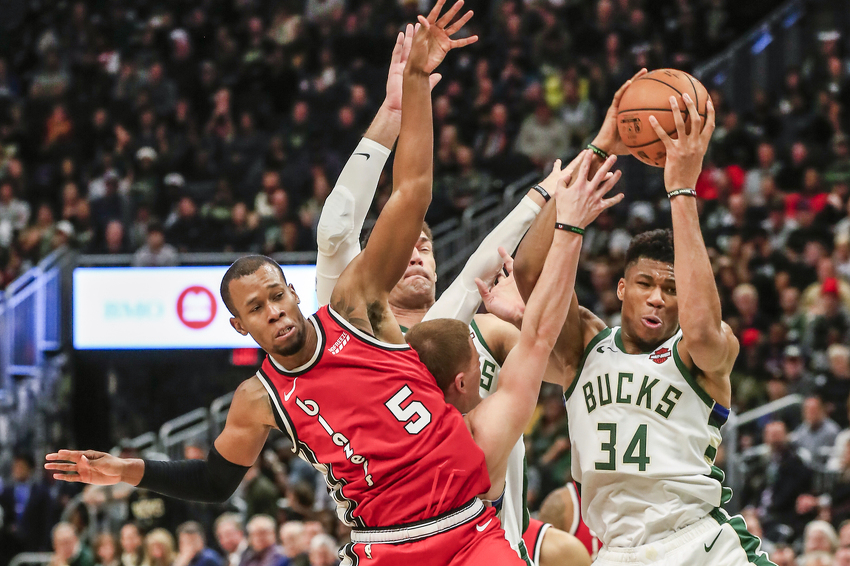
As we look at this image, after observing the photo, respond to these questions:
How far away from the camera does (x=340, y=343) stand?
13.9 feet

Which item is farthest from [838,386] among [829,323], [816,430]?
[829,323]

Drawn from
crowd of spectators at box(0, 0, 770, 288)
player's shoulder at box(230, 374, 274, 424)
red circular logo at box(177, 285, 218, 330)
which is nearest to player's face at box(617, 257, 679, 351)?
player's shoulder at box(230, 374, 274, 424)

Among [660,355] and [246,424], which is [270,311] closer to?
[246,424]

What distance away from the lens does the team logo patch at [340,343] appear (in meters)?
4.22

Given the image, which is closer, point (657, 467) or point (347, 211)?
point (657, 467)

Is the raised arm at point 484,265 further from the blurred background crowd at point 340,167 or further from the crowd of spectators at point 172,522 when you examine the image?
the crowd of spectators at point 172,522

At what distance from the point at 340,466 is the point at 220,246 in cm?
1117

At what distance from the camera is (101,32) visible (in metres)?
18.8

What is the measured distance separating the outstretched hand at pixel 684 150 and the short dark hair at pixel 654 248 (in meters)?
0.46

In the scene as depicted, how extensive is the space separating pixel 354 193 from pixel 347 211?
0.34 ft

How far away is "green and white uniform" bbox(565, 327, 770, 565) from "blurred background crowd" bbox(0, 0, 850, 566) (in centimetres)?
457

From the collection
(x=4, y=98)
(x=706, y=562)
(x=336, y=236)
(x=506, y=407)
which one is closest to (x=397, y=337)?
(x=506, y=407)

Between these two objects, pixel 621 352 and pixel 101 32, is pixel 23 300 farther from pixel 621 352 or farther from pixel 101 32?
pixel 621 352

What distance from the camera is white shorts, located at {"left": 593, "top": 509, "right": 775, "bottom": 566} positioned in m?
4.59
